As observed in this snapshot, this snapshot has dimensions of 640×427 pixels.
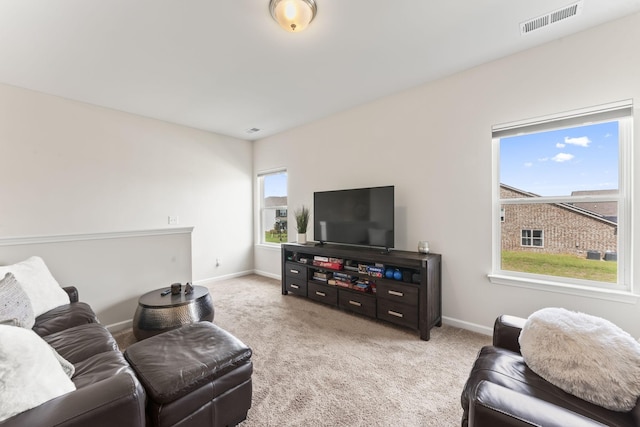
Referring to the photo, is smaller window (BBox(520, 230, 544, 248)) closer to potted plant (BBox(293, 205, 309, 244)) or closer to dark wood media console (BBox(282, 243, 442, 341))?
dark wood media console (BBox(282, 243, 442, 341))

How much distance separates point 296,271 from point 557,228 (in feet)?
9.44

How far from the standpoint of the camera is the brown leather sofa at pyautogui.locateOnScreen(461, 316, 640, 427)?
875mm

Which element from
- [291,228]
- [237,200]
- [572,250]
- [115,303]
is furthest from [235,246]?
[572,250]

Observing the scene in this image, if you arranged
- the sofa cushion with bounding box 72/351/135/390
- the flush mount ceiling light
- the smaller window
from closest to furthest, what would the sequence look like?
the sofa cushion with bounding box 72/351/135/390 → the flush mount ceiling light → the smaller window

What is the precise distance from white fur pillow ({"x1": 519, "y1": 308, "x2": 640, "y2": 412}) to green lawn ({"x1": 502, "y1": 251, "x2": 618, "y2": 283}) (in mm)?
1325

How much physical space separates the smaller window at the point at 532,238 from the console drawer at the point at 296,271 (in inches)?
96.1

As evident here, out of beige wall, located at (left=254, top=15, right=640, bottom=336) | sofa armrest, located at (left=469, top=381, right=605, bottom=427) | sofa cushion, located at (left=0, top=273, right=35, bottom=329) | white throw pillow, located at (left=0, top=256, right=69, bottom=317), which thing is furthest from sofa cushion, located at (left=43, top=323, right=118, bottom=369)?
beige wall, located at (left=254, top=15, right=640, bottom=336)

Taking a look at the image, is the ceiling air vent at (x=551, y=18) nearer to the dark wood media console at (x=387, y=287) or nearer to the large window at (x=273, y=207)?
the dark wood media console at (x=387, y=287)

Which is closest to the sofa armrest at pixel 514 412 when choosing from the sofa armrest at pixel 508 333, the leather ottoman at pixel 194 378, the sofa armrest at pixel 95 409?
the sofa armrest at pixel 508 333

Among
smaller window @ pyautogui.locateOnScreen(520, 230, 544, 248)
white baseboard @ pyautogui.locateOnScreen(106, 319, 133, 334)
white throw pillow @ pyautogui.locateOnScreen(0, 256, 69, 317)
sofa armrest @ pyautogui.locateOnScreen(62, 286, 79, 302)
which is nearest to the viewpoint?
white throw pillow @ pyautogui.locateOnScreen(0, 256, 69, 317)

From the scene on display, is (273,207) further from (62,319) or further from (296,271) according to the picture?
(62,319)

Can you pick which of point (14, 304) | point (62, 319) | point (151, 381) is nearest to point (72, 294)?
point (62, 319)

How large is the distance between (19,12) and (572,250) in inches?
183

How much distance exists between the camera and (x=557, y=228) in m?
2.34
